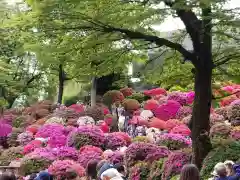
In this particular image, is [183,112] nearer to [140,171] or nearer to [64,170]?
[64,170]

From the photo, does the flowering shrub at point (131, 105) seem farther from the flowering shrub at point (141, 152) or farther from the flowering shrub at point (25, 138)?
the flowering shrub at point (141, 152)

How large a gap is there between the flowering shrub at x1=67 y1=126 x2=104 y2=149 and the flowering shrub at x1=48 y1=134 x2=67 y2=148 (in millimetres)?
719

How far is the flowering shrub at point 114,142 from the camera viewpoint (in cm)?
1730

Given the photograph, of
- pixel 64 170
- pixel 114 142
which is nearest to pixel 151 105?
pixel 114 142

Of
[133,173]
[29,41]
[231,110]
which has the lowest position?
[133,173]

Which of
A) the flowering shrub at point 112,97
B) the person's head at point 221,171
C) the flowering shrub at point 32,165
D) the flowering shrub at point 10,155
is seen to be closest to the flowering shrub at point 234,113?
the flowering shrub at point 32,165

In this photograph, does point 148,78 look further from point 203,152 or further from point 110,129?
point 110,129

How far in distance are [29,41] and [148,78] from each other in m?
3.30

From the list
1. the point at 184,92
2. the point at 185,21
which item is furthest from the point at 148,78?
the point at 184,92

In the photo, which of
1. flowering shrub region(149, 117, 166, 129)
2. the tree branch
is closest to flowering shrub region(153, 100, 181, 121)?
flowering shrub region(149, 117, 166, 129)

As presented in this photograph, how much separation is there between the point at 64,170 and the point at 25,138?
7.51 m

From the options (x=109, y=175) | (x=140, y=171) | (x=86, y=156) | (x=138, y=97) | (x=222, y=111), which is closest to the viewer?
(x=109, y=175)

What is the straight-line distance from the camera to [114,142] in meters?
17.4

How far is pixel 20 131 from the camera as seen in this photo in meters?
21.9
